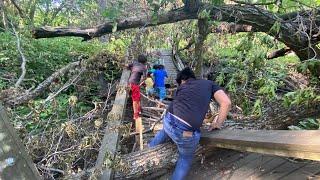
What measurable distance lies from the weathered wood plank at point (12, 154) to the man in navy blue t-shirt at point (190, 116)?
2.82 meters

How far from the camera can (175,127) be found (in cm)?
470

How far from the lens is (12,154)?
1873mm

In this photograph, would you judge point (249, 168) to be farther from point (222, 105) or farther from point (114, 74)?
point (114, 74)

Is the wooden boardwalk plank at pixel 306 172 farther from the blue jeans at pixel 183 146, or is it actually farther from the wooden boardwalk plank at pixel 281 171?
the blue jeans at pixel 183 146

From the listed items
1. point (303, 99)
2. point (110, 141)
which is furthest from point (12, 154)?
point (303, 99)

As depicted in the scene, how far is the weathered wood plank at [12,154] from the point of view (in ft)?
6.09

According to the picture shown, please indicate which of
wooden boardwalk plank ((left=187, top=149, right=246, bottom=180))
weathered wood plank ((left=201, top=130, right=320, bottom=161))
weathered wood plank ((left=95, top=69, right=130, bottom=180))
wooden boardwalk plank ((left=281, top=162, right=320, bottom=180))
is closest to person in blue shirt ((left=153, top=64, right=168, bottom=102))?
weathered wood plank ((left=95, top=69, right=130, bottom=180))

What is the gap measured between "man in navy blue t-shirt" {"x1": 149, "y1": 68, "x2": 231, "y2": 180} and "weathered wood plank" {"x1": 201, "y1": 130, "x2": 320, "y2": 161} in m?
0.25

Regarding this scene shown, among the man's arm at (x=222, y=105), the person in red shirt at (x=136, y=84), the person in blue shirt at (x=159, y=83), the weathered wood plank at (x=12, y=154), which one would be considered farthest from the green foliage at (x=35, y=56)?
the weathered wood plank at (x=12, y=154)

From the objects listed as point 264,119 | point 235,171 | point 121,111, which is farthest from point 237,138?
point 121,111

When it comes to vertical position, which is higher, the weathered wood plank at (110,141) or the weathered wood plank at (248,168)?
the weathered wood plank at (110,141)

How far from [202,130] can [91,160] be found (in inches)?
64.1

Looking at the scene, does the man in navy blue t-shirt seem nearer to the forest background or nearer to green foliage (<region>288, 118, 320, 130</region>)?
the forest background

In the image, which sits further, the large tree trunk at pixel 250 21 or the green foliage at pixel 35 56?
the green foliage at pixel 35 56
